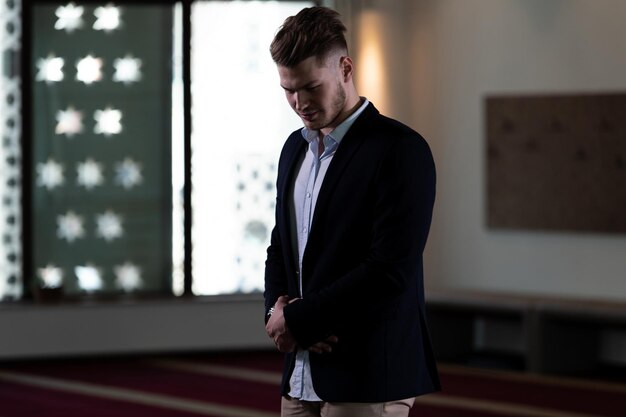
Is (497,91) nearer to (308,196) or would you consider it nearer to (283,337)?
(308,196)

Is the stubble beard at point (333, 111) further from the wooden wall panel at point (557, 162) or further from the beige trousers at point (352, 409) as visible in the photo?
the wooden wall panel at point (557, 162)

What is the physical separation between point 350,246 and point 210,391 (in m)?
5.26

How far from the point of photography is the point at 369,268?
1.95 metres

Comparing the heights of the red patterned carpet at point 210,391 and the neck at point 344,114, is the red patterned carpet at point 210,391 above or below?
below

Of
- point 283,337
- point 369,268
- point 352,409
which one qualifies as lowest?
point 352,409

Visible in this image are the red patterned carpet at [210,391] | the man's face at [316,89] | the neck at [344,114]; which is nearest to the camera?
the man's face at [316,89]

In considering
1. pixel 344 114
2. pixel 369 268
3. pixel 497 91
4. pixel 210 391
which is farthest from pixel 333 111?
pixel 497 91

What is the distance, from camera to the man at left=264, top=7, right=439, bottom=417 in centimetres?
195

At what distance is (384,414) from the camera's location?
6.61 feet

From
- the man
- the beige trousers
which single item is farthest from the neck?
the beige trousers

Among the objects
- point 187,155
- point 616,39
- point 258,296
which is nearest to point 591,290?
point 616,39

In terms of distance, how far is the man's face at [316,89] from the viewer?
195 centimetres

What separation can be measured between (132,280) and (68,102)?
1.40m

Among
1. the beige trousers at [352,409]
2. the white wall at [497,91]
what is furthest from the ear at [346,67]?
the white wall at [497,91]
